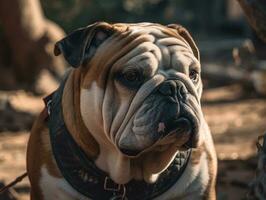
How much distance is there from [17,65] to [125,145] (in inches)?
329

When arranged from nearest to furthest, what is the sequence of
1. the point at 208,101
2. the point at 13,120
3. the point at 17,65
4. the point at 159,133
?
1. the point at 159,133
2. the point at 13,120
3. the point at 208,101
4. the point at 17,65

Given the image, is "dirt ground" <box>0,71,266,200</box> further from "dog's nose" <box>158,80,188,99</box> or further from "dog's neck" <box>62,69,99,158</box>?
"dog's nose" <box>158,80,188,99</box>

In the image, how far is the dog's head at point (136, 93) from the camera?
109 inches

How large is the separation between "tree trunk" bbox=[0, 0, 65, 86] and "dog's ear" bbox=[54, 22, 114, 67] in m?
7.35

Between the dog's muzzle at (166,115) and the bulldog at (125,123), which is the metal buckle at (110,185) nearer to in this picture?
the bulldog at (125,123)

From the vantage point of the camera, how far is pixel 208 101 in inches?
396

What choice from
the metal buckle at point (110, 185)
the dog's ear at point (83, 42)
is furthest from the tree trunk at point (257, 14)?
the metal buckle at point (110, 185)

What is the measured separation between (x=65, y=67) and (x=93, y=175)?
796cm

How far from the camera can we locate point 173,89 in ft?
9.15

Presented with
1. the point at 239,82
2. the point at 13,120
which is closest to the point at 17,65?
the point at 13,120

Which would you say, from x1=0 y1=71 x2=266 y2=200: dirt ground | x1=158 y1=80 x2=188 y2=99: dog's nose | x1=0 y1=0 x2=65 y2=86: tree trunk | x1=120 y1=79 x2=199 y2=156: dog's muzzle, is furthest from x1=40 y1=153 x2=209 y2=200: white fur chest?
x1=0 y1=0 x2=65 y2=86: tree trunk

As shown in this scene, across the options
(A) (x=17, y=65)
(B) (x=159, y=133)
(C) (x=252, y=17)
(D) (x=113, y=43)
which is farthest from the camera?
(A) (x=17, y=65)

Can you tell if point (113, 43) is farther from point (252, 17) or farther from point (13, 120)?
point (13, 120)

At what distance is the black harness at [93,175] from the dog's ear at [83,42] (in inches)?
14.9
